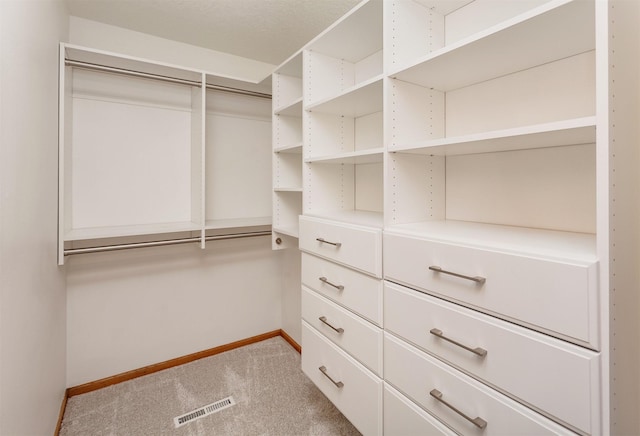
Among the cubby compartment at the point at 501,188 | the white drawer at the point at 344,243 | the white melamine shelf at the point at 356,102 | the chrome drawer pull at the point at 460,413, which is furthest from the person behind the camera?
the white melamine shelf at the point at 356,102

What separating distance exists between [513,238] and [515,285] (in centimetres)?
21

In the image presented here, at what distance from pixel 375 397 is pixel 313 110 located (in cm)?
147

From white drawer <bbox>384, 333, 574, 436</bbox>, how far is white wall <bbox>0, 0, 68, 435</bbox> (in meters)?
1.29

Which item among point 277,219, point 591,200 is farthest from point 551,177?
point 277,219

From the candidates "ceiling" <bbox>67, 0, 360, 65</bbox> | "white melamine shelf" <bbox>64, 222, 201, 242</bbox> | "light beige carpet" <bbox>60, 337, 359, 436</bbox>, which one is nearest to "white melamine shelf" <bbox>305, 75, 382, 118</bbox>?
"ceiling" <bbox>67, 0, 360, 65</bbox>

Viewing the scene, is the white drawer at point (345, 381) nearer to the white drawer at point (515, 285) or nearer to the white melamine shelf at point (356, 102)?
the white drawer at point (515, 285)

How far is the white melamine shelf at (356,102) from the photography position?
4.68ft

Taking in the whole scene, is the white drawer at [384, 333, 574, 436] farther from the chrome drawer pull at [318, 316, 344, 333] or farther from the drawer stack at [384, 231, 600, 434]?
the chrome drawer pull at [318, 316, 344, 333]

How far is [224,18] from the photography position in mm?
2029

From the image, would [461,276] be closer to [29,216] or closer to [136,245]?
[29,216]

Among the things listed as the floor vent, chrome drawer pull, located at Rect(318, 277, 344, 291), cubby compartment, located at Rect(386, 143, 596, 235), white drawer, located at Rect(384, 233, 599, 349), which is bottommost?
the floor vent

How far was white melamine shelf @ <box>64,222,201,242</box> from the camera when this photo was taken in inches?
73.1

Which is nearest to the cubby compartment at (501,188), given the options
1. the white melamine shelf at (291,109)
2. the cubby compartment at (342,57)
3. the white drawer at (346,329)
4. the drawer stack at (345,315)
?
the drawer stack at (345,315)

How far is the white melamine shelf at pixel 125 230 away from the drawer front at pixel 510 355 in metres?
1.54
